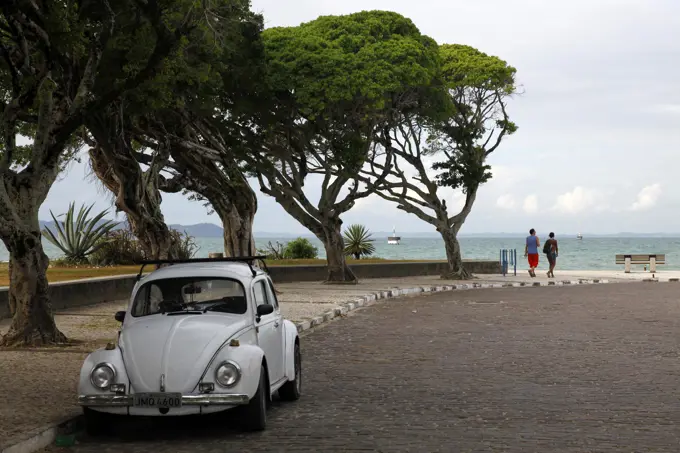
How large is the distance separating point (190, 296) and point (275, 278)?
2661 centimetres

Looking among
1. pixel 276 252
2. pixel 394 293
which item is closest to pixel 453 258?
pixel 394 293

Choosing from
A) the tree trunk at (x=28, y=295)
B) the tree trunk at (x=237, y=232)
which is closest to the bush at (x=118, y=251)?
the tree trunk at (x=237, y=232)

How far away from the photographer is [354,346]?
14844 mm

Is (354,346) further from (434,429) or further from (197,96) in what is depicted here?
(197,96)

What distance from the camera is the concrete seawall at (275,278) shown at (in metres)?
22.2

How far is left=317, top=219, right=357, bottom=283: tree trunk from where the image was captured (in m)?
34.3

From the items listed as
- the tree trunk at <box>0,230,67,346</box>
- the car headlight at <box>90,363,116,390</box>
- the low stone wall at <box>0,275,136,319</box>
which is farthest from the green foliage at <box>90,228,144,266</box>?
the car headlight at <box>90,363,116,390</box>

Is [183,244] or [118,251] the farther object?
[183,244]

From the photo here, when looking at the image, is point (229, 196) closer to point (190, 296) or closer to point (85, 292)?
point (85, 292)

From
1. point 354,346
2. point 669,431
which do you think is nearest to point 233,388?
point 669,431

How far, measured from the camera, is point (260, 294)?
9.70 m

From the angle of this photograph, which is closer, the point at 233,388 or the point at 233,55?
the point at 233,388

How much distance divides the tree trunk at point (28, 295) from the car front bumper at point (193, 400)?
700 centimetres

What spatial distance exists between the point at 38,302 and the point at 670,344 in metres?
9.47
